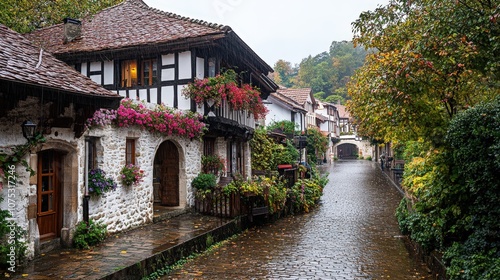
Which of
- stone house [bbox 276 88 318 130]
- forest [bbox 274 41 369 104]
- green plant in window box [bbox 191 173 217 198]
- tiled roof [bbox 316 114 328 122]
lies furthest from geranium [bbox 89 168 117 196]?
forest [bbox 274 41 369 104]

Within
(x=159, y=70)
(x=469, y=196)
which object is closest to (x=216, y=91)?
(x=159, y=70)

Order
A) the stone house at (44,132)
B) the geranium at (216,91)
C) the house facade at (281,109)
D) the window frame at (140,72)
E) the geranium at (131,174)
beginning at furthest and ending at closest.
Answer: the house facade at (281,109), the window frame at (140,72), the geranium at (216,91), the geranium at (131,174), the stone house at (44,132)

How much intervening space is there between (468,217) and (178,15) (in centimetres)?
1176

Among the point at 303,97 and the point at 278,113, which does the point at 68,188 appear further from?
the point at 303,97

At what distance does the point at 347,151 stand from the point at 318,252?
6084cm

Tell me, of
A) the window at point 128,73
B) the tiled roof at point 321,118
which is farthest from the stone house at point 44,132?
the tiled roof at point 321,118

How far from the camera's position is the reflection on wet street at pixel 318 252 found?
25.4ft

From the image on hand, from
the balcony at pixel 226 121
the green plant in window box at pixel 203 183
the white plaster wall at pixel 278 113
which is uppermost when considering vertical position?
the white plaster wall at pixel 278 113

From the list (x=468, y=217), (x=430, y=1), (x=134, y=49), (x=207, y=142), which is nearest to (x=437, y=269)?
(x=468, y=217)

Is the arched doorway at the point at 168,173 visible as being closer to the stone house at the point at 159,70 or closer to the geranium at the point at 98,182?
the stone house at the point at 159,70

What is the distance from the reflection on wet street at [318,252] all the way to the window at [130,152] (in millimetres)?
3318

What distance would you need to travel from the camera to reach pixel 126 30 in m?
14.6

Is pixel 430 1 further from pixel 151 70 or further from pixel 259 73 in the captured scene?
pixel 259 73

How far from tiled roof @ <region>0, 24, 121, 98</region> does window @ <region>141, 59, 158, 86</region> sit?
15.5 ft
